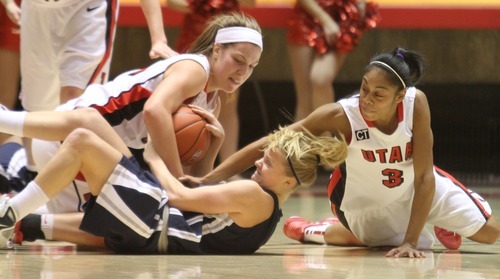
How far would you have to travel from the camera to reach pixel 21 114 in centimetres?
432

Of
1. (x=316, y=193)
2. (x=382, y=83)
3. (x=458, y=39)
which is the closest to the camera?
(x=382, y=83)

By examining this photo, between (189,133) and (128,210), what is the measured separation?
0.53m

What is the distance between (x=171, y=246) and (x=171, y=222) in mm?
102

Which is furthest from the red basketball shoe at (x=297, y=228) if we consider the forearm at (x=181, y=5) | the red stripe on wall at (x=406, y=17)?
the red stripe on wall at (x=406, y=17)

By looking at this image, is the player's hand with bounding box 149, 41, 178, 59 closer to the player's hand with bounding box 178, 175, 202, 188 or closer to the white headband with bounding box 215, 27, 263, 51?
the white headband with bounding box 215, 27, 263, 51

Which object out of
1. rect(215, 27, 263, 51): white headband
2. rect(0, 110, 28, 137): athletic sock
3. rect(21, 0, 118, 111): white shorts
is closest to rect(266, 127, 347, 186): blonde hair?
rect(215, 27, 263, 51): white headband

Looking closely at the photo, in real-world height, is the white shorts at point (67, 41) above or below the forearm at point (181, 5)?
below

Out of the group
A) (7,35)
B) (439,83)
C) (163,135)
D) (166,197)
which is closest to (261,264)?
(166,197)

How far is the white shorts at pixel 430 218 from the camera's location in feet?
15.0

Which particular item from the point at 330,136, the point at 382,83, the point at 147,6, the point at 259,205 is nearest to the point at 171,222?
the point at 259,205

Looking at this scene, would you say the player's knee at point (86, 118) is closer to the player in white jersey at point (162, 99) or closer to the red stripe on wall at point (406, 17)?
the player in white jersey at point (162, 99)

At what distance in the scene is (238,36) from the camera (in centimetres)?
464

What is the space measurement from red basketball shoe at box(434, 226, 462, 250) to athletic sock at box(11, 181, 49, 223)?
1798 mm

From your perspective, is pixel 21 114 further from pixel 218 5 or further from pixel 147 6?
pixel 218 5
